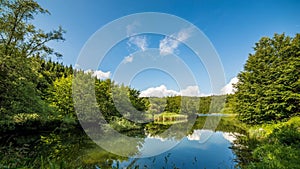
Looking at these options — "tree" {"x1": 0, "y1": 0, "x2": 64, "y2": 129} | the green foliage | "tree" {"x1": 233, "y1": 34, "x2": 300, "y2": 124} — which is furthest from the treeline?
"tree" {"x1": 0, "y1": 0, "x2": 64, "y2": 129}

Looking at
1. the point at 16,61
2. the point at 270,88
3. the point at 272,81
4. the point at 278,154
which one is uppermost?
the point at 272,81

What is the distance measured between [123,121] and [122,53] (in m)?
10.4

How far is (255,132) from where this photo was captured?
12.3 meters

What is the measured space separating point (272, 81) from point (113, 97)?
14507 mm

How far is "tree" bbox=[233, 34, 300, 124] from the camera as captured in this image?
38.9 ft

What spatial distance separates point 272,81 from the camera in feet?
42.9

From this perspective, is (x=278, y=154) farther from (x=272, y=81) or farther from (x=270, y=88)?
(x=272, y=81)

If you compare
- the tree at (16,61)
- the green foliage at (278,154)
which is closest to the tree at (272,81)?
the green foliage at (278,154)

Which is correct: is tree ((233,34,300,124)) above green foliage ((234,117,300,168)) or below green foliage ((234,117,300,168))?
above

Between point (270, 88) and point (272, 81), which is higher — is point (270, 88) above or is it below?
below

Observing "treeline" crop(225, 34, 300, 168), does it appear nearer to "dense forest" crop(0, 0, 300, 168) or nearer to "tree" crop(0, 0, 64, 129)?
"dense forest" crop(0, 0, 300, 168)

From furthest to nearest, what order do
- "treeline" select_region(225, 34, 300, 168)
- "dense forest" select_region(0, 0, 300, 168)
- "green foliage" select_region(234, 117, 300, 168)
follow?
1. "treeline" select_region(225, 34, 300, 168)
2. "dense forest" select_region(0, 0, 300, 168)
3. "green foliage" select_region(234, 117, 300, 168)

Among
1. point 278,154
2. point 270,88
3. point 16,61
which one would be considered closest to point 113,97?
point 16,61

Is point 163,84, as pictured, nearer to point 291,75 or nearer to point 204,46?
point 204,46
